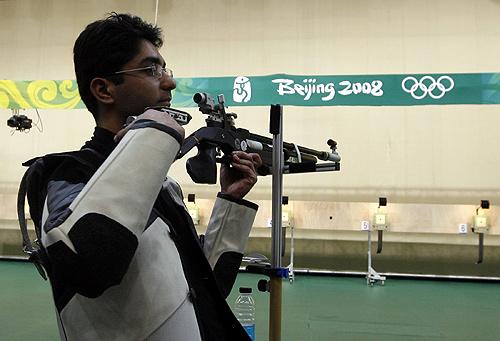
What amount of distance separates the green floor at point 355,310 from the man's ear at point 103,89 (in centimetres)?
222

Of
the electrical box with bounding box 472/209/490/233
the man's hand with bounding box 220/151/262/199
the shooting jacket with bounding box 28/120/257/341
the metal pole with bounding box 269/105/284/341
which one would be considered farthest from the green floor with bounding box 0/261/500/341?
the shooting jacket with bounding box 28/120/257/341

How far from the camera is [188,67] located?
625 cm

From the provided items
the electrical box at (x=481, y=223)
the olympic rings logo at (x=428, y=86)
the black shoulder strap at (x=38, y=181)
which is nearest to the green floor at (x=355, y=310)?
the electrical box at (x=481, y=223)

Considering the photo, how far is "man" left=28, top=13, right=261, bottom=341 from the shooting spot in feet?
1.87

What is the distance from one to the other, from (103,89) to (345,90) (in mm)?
4348

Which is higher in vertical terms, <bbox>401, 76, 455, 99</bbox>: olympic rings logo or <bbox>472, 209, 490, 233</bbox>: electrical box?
<bbox>401, 76, 455, 99</bbox>: olympic rings logo

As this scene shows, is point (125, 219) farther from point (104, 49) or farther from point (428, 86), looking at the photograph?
point (428, 86)

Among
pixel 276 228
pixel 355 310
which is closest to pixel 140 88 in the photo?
pixel 276 228

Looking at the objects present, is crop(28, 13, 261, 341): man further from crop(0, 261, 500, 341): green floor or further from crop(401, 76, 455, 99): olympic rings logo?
crop(401, 76, 455, 99): olympic rings logo

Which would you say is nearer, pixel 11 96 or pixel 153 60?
pixel 153 60

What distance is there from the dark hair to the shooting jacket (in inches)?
3.8

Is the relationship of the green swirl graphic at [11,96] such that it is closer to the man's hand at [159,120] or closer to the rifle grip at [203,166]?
the rifle grip at [203,166]

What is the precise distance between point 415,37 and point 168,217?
18.5 ft

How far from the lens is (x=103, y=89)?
2.62 ft
